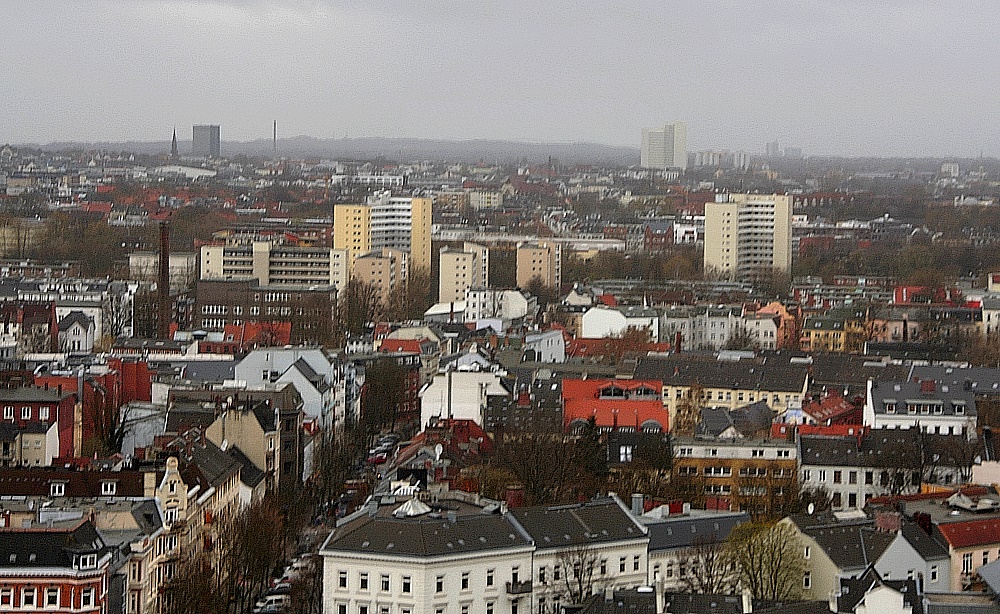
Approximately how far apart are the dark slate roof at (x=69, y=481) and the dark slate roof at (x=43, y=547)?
4345mm

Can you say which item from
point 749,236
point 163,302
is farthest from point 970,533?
point 749,236

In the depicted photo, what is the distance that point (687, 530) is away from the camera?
2998 centimetres

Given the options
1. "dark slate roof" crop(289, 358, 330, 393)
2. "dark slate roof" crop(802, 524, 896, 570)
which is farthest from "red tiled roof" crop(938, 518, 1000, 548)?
"dark slate roof" crop(289, 358, 330, 393)

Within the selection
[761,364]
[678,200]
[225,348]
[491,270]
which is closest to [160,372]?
[225,348]

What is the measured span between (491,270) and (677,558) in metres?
58.7

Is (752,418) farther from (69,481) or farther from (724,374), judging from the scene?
(69,481)

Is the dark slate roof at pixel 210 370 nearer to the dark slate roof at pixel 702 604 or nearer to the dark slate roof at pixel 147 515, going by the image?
the dark slate roof at pixel 147 515

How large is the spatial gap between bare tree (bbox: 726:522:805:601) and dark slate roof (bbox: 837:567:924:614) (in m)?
1.38

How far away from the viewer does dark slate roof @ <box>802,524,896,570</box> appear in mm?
28453

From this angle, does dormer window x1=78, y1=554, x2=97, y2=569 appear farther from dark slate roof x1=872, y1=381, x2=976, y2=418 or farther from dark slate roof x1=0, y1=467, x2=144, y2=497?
dark slate roof x1=872, y1=381, x2=976, y2=418

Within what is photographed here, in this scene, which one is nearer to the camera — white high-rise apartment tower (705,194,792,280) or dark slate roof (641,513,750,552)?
dark slate roof (641,513,750,552)

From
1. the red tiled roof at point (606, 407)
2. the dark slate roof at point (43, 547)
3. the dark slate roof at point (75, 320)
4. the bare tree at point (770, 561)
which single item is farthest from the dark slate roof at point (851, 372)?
the dark slate roof at point (43, 547)

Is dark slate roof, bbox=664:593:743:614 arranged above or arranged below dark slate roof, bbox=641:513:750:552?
above

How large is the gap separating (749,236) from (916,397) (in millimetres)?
54767
